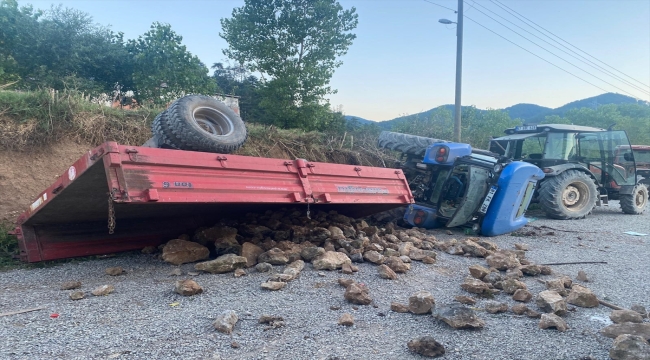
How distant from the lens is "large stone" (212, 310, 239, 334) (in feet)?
9.42

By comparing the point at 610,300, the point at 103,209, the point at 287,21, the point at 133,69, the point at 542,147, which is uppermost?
the point at 287,21

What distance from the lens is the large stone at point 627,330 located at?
2.80 m

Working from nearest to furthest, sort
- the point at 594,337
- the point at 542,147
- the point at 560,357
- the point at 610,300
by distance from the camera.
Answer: the point at 560,357 < the point at 594,337 < the point at 610,300 < the point at 542,147

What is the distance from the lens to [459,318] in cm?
304

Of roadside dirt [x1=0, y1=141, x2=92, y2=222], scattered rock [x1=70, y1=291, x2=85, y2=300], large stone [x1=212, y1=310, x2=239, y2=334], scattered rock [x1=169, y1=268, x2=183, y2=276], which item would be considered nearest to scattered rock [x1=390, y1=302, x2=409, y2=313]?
large stone [x1=212, y1=310, x2=239, y2=334]

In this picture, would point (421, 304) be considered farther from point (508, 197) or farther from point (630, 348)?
point (508, 197)

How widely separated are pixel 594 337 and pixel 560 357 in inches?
18.4

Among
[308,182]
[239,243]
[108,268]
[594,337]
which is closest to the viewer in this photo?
[594,337]

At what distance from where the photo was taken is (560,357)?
2.66 metres

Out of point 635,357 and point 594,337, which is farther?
point 594,337

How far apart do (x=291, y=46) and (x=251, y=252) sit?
12274 mm

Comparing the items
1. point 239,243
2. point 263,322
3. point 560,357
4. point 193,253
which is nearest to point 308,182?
point 239,243

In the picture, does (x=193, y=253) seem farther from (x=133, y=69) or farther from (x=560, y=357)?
(x=133, y=69)

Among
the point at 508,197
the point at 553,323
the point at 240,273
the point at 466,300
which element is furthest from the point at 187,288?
the point at 508,197
